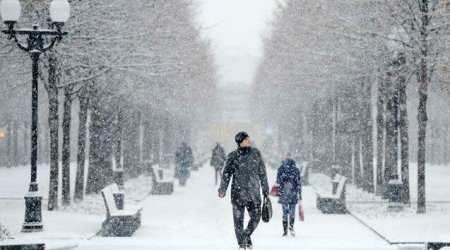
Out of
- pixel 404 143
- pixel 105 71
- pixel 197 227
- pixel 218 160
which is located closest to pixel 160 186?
pixel 218 160

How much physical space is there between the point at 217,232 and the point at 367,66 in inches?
360

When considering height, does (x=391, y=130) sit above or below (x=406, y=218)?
above

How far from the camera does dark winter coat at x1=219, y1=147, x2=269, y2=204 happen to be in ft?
43.5

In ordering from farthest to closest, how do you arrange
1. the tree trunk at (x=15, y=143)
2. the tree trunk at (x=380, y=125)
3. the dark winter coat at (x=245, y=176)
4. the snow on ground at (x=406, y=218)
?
the tree trunk at (x=15, y=143)
the tree trunk at (x=380, y=125)
the snow on ground at (x=406, y=218)
the dark winter coat at (x=245, y=176)

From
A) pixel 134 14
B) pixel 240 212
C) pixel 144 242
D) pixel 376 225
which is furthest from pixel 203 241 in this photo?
pixel 134 14

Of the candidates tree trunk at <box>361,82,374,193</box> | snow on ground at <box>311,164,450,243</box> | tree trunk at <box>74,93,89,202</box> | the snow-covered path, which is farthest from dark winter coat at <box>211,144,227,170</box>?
the snow-covered path

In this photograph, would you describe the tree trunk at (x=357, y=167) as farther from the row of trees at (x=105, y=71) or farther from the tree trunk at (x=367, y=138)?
the row of trees at (x=105, y=71)

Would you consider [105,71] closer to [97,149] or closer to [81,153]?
[81,153]

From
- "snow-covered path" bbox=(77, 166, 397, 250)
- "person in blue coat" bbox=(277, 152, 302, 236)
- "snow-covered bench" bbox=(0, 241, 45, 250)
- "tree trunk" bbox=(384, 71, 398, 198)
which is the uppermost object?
"tree trunk" bbox=(384, 71, 398, 198)

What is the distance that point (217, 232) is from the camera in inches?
725

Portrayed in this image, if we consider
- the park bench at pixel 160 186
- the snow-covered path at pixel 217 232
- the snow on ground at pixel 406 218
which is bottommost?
the snow-covered path at pixel 217 232

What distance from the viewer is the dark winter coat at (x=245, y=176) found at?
43.5 ft

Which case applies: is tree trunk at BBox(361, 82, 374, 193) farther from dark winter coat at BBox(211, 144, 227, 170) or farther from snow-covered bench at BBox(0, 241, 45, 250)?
snow-covered bench at BBox(0, 241, 45, 250)

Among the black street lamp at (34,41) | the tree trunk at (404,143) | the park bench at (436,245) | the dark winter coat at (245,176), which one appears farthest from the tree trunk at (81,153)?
the park bench at (436,245)
